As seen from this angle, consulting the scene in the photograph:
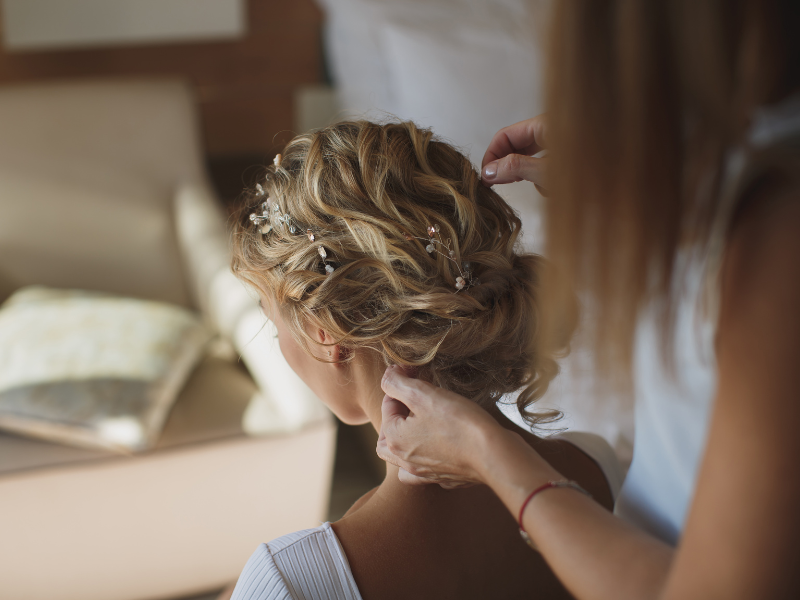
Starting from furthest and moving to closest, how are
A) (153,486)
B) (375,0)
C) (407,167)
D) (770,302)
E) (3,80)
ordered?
1. (3,80)
2. (375,0)
3. (153,486)
4. (407,167)
5. (770,302)

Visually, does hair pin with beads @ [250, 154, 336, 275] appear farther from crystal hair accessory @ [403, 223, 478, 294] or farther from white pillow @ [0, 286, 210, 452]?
white pillow @ [0, 286, 210, 452]

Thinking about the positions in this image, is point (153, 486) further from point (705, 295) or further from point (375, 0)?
point (375, 0)

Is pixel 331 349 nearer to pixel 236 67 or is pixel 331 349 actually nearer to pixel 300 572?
pixel 300 572

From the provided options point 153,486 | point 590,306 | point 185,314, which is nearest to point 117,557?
point 153,486

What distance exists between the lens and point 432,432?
2.17ft

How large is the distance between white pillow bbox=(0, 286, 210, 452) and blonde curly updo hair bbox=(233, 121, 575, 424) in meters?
0.75

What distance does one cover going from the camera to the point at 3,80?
270 centimetres

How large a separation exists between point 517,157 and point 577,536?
19.7 inches

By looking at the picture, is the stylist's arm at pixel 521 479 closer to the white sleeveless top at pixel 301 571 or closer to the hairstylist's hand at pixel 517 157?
the white sleeveless top at pixel 301 571

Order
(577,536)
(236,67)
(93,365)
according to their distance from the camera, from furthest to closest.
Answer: (236,67) → (93,365) → (577,536)

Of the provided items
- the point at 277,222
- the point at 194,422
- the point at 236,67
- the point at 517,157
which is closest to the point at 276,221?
the point at 277,222

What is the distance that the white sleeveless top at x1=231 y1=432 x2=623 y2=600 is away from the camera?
0.72m

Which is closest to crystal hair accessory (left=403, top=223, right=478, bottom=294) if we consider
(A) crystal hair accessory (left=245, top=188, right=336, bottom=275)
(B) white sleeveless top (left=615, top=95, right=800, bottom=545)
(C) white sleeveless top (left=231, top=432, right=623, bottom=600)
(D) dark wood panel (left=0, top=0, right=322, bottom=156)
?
(A) crystal hair accessory (left=245, top=188, right=336, bottom=275)

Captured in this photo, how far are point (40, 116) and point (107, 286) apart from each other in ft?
1.98
